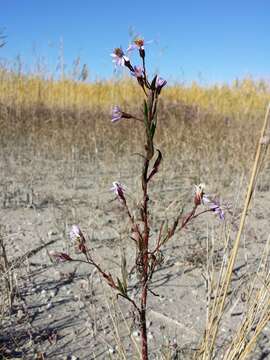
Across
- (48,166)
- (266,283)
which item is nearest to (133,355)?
(266,283)

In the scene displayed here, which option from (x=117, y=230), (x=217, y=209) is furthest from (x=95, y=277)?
(x=217, y=209)

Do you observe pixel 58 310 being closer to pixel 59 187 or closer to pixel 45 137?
pixel 59 187

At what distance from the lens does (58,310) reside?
1.83m

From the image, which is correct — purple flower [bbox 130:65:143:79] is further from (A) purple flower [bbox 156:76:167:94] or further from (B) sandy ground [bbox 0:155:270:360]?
(B) sandy ground [bbox 0:155:270:360]

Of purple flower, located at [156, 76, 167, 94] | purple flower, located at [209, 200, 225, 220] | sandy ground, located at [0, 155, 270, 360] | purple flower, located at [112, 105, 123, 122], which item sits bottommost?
sandy ground, located at [0, 155, 270, 360]

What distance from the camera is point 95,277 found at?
208cm

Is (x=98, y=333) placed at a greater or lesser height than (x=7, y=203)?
lesser

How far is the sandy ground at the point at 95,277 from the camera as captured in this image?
1604mm

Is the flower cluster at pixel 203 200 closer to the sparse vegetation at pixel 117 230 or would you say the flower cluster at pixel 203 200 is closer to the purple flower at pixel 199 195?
the purple flower at pixel 199 195

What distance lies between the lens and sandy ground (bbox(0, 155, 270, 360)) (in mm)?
1604

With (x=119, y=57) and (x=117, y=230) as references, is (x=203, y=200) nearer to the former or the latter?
(x=119, y=57)

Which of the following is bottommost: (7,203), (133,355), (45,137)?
(133,355)

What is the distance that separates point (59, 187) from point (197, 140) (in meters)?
2.13

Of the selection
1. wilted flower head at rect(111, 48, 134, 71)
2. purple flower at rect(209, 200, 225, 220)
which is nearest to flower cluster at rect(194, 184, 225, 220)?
purple flower at rect(209, 200, 225, 220)
